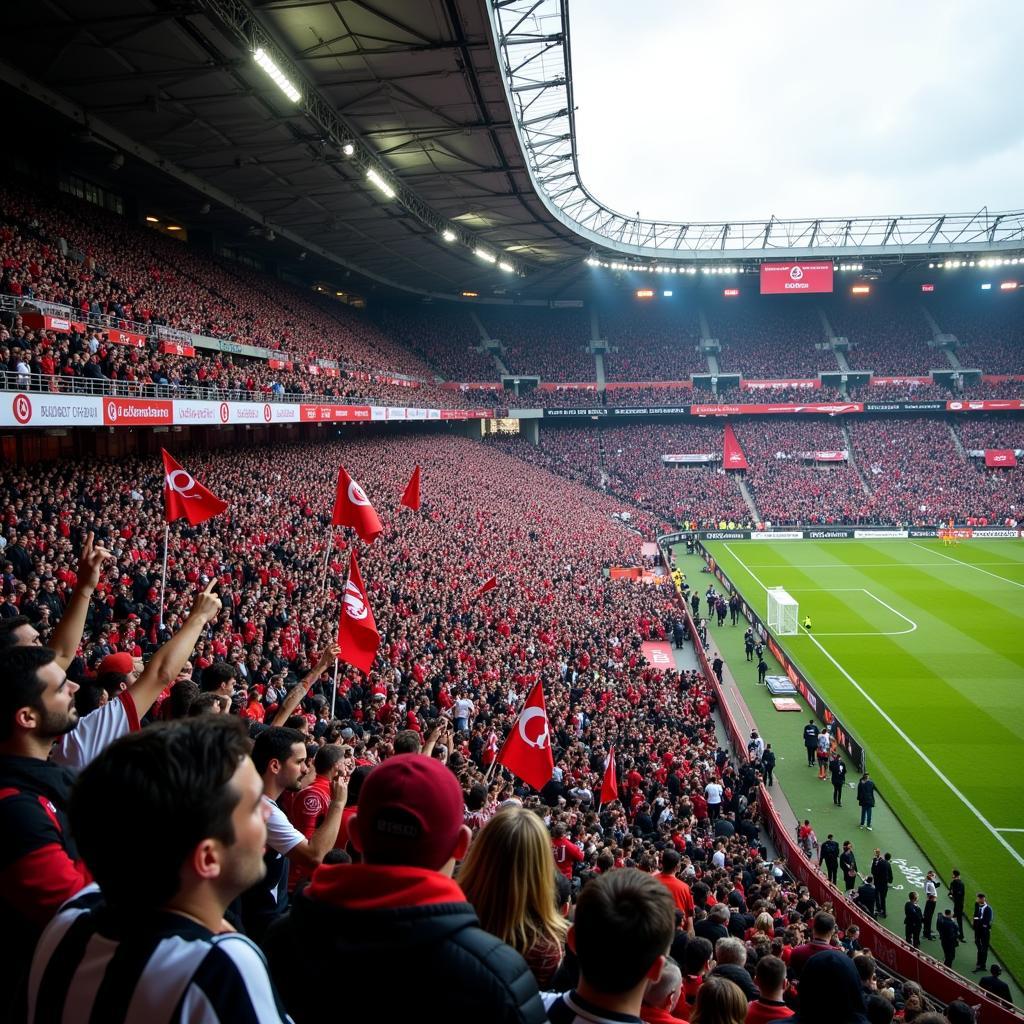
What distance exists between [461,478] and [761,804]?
27.1 m

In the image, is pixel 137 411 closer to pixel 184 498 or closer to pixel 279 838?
pixel 184 498

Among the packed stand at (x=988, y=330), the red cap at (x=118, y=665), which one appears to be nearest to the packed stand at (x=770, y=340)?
the packed stand at (x=988, y=330)

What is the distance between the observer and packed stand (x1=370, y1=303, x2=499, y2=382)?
202 ft

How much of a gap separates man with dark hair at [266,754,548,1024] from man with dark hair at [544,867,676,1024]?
1.55 ft

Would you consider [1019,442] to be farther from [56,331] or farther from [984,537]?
[56,331]

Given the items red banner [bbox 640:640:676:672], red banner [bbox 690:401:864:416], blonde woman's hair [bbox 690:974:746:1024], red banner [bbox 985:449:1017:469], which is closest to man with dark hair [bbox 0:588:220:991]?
blonde woman's hair [bbox 690:974:746:1024]

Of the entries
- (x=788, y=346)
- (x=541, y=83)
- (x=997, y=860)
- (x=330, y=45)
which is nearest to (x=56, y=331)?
(x=330, y=45)

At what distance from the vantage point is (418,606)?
20672mm

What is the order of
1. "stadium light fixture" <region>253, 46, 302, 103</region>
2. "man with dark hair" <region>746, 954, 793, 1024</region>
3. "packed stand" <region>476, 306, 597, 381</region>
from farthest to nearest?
"packed stand" <region>476, 306, 597, 381</region> → "stadium light fixture" <region>253, 46, 302, 103</region> → "man with dark hair" <region>746, 954, 793, 1024</region>

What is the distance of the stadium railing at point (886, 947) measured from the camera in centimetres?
956

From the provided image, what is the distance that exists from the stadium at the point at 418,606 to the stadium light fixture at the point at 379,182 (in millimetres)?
1333

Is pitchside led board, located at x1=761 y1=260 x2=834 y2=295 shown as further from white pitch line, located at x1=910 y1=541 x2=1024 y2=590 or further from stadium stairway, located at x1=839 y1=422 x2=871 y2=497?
white pitch line, located at x1=910 y1=541 x2=1024 y2=590

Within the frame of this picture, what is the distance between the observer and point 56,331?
60.5ft

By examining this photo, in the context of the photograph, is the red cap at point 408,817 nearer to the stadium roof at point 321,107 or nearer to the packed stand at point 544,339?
the stadium roof at point 321,107
